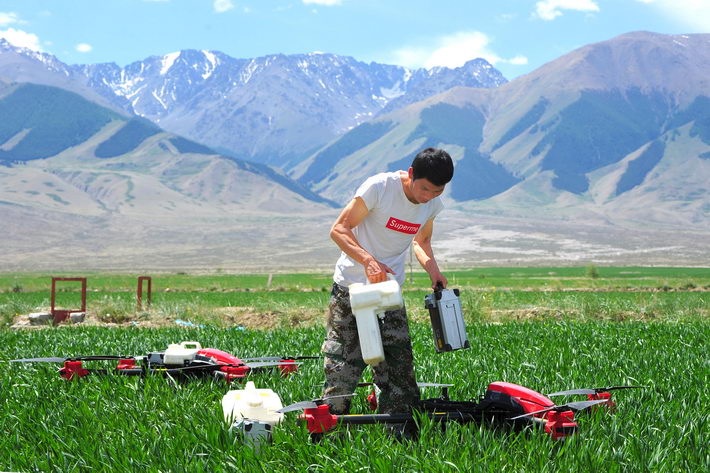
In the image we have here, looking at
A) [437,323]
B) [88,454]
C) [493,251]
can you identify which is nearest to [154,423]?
[88,454]

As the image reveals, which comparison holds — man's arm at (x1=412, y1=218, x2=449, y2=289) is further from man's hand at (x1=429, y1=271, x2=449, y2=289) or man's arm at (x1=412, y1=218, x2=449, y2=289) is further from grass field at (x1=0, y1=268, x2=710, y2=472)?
grass field at (x1=0, y1=268, x2=710, y2=472)

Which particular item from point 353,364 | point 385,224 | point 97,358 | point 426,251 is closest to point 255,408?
point 353,364

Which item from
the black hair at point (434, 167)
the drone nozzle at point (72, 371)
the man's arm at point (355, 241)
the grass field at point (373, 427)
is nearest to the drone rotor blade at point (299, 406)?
the grass field at point (373, 427)

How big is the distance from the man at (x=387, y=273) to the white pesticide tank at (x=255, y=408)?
1.48 feet

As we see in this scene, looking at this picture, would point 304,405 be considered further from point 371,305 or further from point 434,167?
point 434,167

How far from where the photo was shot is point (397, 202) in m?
5.62

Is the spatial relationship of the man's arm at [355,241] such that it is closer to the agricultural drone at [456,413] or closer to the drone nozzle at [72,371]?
the agricultural drone at [456,413]

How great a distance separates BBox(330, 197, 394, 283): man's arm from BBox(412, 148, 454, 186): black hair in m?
0.49

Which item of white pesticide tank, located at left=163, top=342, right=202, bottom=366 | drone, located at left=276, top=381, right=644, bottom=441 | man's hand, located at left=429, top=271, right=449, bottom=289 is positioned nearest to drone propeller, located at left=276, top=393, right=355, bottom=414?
drone, located at left=276, top=381, right=644, bottom=441

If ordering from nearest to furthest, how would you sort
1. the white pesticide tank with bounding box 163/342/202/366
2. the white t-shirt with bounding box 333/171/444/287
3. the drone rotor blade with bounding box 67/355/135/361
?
1. the white t-shirt with bounding box 333/171/444/287
2. the white pesticide tank with bounding box 163/342/202/366
3. the drone rotor blade with bounding box 67/355/135/361

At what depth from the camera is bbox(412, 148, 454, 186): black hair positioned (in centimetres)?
535

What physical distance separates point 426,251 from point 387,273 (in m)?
A: 0.77

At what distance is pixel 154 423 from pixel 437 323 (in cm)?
230

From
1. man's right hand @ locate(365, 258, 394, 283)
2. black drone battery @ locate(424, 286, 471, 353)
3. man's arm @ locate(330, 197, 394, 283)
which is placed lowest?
black drone battery @ locate(424, 286, 471, 353)
